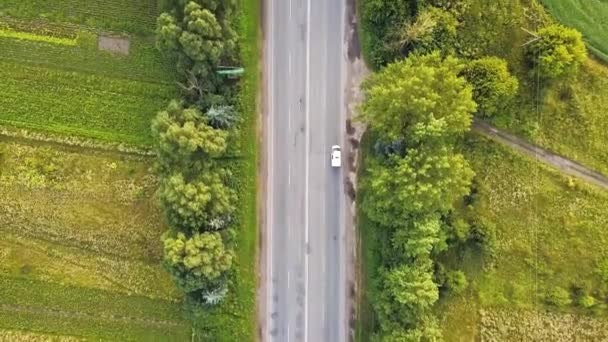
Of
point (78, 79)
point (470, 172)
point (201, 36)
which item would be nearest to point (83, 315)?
point (78, 79)

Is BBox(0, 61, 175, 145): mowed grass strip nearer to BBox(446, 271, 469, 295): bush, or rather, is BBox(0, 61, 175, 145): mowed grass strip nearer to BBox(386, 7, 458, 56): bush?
BBox(386, 7, 458, 56): bush

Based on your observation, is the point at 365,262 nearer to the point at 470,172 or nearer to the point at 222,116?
the point at 470,172

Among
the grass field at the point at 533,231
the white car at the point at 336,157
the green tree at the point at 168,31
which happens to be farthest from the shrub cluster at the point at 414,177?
the green tree at the point at 168,31

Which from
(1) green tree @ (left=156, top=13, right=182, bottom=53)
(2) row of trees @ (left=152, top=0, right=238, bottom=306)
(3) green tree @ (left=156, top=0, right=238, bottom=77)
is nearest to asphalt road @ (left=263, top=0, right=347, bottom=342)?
(2) row of trees @ (left=152, top=0, right=238, bottom=306)

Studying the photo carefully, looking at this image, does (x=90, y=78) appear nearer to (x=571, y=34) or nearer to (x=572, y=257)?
(x=571, y=34)

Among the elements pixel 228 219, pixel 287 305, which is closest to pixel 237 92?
pixel 228 219

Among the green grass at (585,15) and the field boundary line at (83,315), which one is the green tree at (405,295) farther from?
the green grass at (585,15)
